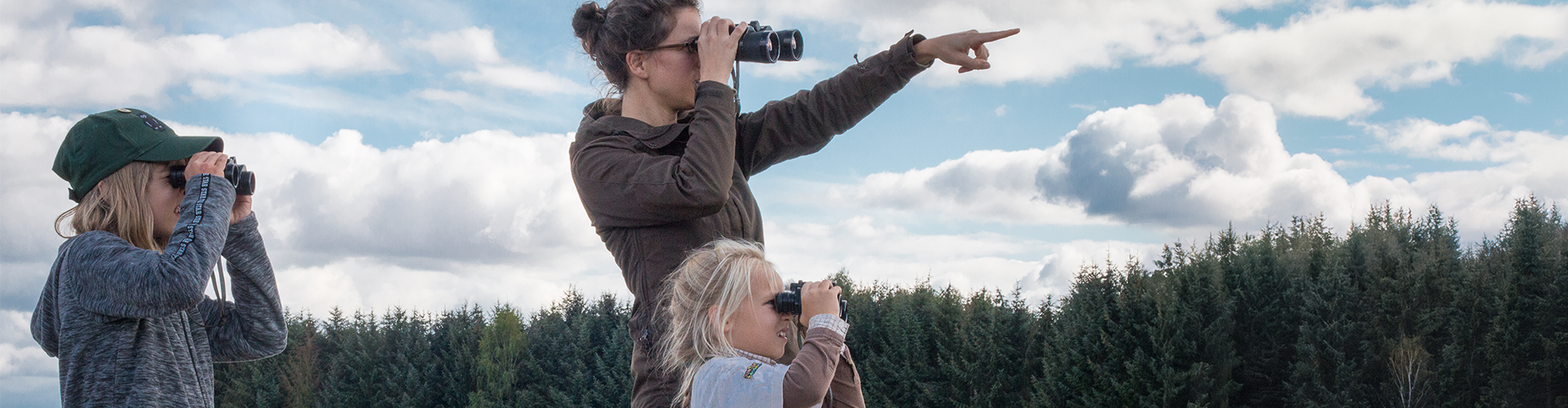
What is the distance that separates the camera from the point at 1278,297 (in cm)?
796

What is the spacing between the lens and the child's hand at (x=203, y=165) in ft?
8.22

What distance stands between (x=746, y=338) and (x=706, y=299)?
14 centimetres

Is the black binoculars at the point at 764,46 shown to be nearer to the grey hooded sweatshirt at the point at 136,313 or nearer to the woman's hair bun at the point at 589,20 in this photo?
the woman's hair bun at the point at 589,20

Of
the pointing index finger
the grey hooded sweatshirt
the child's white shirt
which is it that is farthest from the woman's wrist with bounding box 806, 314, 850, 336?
the grey hooded sweatshirt

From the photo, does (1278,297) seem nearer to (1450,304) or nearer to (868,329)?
(1450,304)

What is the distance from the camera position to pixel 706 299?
2551 mm

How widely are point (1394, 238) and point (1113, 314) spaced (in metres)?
2.35

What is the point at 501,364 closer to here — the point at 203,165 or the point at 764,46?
the point at 203,165

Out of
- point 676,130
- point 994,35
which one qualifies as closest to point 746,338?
point 676,130

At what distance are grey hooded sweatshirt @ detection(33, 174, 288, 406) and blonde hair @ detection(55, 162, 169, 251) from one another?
6cm

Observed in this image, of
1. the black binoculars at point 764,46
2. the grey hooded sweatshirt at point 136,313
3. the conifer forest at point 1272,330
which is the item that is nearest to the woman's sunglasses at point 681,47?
the black binoculars at point 764,46

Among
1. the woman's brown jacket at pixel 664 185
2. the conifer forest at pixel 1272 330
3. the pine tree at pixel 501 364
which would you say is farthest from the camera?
the pine tree at pixel 501 364

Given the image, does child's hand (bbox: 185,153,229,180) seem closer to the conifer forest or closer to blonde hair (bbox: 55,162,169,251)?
blonde hair (bbox: 55,162,169,251)

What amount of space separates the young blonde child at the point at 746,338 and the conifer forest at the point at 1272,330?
5742 millimetres
